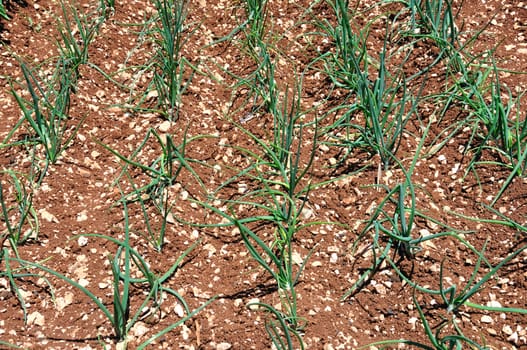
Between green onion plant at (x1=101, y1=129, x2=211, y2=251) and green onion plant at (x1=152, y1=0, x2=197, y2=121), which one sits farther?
green onion plant at (x1=152, y1=0, x2=197, y2=121)

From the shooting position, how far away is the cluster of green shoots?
6.26 feet

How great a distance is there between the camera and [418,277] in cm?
200

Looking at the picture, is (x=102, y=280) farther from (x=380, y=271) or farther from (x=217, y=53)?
(x=217, y=53)

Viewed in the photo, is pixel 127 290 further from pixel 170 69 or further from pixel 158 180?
pixel 170 69

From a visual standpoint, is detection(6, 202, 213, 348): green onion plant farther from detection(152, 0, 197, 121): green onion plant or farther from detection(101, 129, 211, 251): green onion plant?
detection(152, 0, 197, 121): green onion plant

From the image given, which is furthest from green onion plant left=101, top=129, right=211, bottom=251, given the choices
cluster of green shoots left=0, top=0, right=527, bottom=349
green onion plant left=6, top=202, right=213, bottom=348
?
green onion plant left=6, top=202, right=213, bottom=348

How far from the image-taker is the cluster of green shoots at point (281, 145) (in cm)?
191

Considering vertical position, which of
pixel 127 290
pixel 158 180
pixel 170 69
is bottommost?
pixel 127 290

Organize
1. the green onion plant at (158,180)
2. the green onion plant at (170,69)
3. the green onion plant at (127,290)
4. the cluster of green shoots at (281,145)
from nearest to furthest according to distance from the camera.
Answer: the green onion plant at (127,290)
the cluster of green shoots at (281,145)
the green onion plant at (158,180)
the green onion plant at (170,69)

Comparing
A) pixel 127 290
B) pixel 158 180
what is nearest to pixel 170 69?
pixel 158 180

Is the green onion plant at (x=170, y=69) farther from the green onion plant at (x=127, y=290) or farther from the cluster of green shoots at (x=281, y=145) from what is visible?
the green onion plant at (x=127, y=290)

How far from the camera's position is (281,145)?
2297 millimetres

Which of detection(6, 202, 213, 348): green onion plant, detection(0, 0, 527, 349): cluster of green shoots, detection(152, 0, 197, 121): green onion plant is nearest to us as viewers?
detection(6, 202, 213, 348): green onion plant

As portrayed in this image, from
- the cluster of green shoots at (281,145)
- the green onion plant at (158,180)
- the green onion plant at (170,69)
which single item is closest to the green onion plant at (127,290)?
the cluster of green shoots at (281,145)
